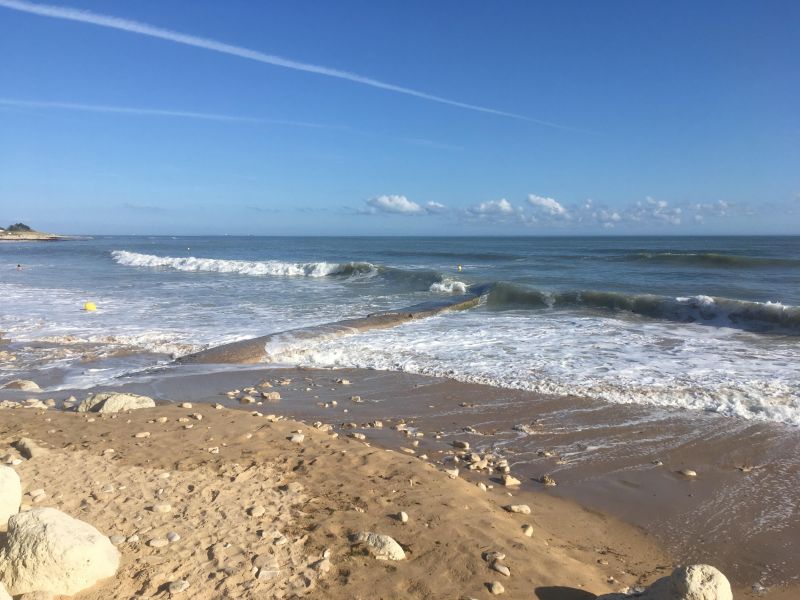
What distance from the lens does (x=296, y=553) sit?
354cm

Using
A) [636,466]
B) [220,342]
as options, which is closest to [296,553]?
[636,466]

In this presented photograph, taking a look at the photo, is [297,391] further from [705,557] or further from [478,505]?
[705,557]

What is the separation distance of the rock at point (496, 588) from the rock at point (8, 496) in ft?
9.84

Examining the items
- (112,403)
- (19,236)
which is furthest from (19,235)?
(112,403)

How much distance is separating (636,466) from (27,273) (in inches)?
1289

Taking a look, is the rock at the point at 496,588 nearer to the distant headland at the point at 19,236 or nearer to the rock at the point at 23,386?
the rock at the point at 23,386

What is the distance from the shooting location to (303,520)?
400cm

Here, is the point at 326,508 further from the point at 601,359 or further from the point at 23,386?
the point at 601,359

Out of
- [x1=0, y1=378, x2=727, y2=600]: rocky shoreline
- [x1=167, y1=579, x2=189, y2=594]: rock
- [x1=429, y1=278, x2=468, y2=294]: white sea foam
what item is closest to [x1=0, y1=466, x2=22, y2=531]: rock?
[x1=0, y1=378, x2=727, y2=600]: rocky shoreline

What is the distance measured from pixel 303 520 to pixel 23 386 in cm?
664

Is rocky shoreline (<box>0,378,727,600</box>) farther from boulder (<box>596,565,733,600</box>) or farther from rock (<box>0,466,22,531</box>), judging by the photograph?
boulder (<box>596,565,733,600</box>)

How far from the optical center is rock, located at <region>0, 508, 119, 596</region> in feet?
9.54

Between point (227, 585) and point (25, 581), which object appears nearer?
point (25, 581)

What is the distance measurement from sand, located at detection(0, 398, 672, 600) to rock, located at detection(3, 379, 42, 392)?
8.42ft
